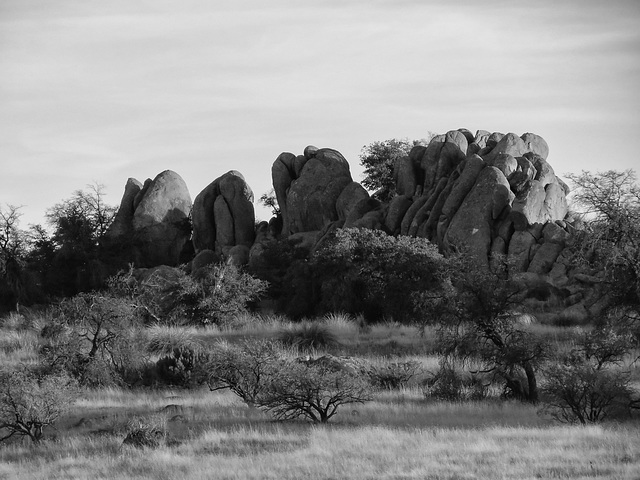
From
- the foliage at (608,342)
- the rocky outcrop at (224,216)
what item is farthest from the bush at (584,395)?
the rocky outcrop at (224,216)

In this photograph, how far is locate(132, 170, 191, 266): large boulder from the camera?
65562 mm

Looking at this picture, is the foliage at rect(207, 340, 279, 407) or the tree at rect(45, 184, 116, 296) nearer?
the foliage at rect(207, 340, 279, 407)

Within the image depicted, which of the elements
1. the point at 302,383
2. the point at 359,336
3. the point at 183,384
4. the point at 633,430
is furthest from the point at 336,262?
the point at 633,430

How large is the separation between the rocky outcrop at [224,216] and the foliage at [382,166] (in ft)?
29.3

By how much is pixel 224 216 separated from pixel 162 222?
625cm

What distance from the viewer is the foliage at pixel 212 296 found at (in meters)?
41.6

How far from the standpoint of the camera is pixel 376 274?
42.7 m

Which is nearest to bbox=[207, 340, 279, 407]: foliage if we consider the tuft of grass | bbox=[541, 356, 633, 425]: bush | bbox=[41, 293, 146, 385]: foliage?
bbox=[41, 293, 146, 385]: foliage

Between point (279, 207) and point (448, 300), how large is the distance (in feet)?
128

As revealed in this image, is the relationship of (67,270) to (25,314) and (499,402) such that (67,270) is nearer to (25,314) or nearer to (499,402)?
(25,314)

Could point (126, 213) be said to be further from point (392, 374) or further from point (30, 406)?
point (30, 406)

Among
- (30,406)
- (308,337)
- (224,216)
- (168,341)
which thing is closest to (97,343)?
(168,341)

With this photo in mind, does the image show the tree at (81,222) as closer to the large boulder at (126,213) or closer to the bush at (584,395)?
the large boulder at (126,213)

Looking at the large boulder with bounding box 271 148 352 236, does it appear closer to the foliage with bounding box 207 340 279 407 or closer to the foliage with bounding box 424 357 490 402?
the foliage with bounding box 424 357 490 402
